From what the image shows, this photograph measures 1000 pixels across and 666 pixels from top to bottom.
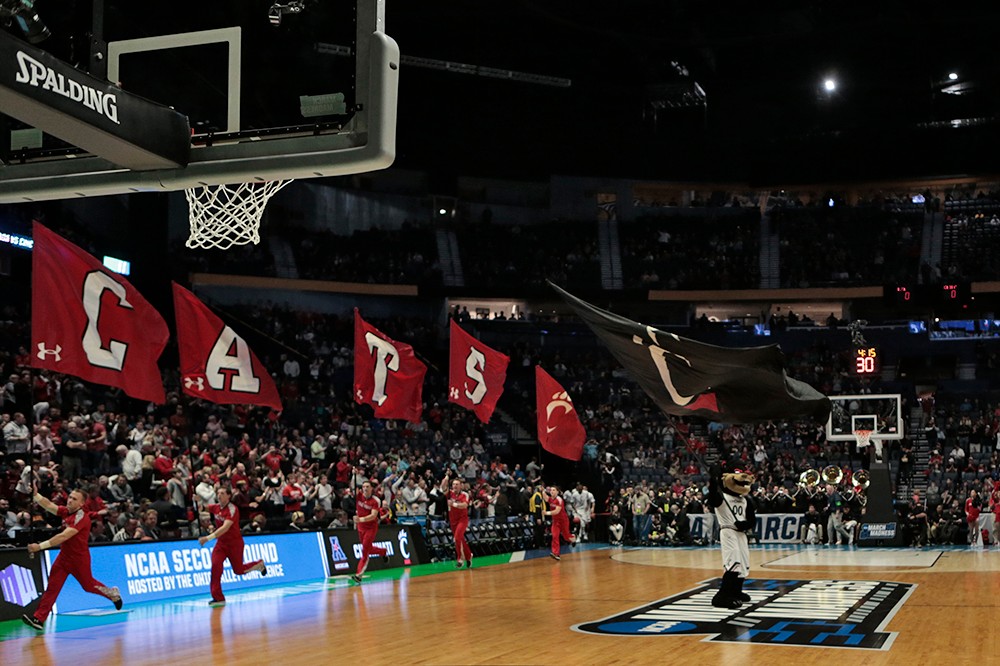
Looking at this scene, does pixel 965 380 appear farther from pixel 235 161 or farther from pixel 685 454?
pixel 235 161

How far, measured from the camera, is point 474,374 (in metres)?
23.7

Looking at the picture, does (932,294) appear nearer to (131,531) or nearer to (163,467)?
(163,467)

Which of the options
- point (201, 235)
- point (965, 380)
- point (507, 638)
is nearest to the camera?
point (201, 235)

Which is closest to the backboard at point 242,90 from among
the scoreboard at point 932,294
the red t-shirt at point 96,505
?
the red t-shirt at point 96,505

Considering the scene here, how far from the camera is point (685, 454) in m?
40.4

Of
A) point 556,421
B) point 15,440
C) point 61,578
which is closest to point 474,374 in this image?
point 556,421

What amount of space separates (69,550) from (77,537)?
0.20 metres

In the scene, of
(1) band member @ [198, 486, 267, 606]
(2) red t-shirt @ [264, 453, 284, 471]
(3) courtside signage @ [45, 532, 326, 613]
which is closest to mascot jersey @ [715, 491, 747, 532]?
(1) band member @ [198, 486, 267, 606]

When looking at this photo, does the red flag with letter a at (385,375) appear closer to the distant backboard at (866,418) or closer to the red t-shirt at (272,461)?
the red t-shirt at (272,461)

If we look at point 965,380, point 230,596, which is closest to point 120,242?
point 230,596

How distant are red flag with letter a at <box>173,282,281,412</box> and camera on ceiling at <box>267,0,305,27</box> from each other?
9.28 metres

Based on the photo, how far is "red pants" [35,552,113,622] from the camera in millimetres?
13094

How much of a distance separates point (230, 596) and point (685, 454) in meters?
26.2

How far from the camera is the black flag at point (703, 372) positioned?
44.2 feet
